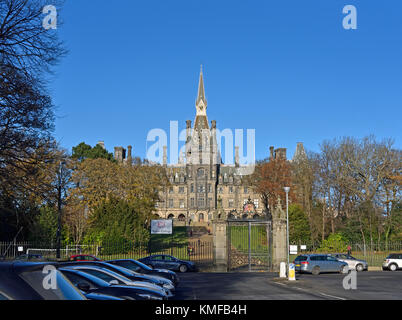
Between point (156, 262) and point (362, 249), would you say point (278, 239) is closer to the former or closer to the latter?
point (156, 262)

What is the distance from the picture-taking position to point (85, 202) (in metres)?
49.8

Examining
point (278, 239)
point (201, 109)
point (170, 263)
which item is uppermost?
point (201, 109)

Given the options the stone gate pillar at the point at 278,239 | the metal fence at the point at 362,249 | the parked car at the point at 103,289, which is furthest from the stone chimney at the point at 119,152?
the parked car at the point at 103,289

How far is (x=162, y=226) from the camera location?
37.4 meters

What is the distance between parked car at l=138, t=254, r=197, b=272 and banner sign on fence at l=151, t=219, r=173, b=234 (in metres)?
5.92

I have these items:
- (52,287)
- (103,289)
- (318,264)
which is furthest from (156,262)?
(52,287)

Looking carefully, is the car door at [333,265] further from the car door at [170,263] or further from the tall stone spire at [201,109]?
the tall stone spire at [201,109]

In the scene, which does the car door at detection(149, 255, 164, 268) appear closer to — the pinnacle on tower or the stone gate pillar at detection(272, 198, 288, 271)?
the stone gate pillar at detection(272, 198, 288, 271)

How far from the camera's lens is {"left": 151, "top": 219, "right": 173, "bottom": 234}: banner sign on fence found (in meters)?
37.1

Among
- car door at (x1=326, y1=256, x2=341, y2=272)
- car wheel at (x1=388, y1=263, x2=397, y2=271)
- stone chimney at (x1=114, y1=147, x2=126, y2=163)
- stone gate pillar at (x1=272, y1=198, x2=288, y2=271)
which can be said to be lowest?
car wheel at (x1=388, y1=263, x2=397, y2=271)

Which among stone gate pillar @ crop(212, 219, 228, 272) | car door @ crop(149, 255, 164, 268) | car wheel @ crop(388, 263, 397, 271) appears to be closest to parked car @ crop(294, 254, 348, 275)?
car wheel @ crop(388, 263, 397, 271)

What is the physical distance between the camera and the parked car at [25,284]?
5265 millimetres

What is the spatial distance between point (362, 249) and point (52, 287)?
4217 cm
